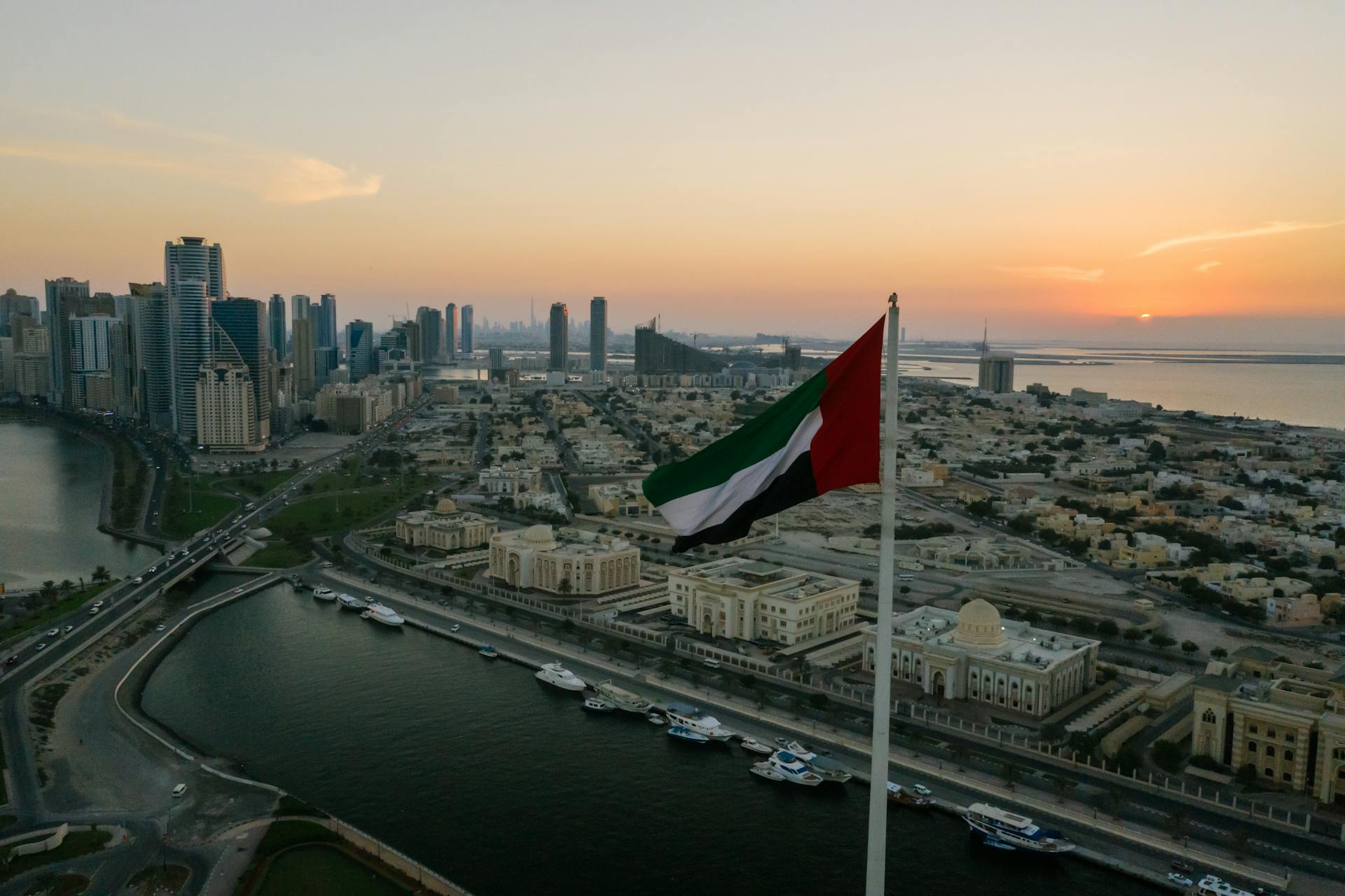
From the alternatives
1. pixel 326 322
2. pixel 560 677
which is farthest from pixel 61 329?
pixel 560 677

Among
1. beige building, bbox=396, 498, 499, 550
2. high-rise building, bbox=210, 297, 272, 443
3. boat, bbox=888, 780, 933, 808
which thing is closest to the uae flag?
boat, bbox=888, 780, 933, 808

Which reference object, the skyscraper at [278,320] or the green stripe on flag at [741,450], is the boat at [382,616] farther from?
the skyscraper at [278,320]

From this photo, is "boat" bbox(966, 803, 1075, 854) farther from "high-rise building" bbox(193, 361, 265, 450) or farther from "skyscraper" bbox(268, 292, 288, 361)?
"skyscraper" bbox(268, 292, 288, 361)

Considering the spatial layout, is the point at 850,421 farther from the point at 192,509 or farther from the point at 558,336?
the point at 558,336

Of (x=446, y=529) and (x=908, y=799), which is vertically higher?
(x=446, y=529)

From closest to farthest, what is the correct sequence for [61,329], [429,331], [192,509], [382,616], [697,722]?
1. [697,722]
2. [382,616]
3. [192,509]
4. [61,329]
5. [429,331]

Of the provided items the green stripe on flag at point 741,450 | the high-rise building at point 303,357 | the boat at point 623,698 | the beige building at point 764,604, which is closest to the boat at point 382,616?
the beige building at point 764,604
